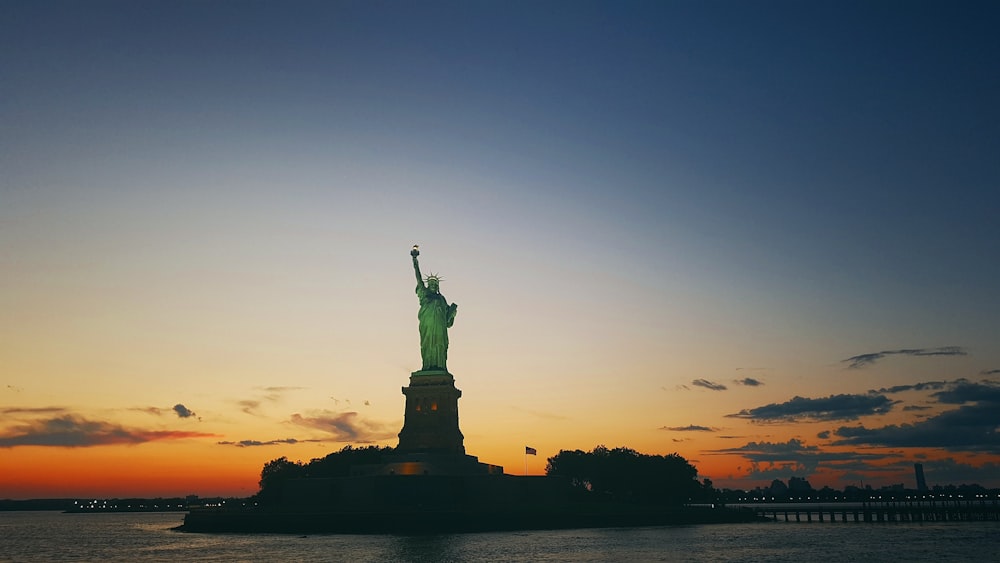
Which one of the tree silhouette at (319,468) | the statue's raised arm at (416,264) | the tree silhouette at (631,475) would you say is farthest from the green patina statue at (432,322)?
the tree silhouette at (631,475)

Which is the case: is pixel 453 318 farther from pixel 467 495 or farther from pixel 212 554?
pixel 212 554

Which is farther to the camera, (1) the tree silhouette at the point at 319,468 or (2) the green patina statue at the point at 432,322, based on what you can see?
(1) the tree silhouette at the point at 319,468

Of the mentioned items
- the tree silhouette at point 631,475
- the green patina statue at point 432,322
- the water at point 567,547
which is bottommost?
the water at point 567,547

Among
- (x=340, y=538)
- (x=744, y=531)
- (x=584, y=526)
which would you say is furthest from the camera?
(x=744, y=531)

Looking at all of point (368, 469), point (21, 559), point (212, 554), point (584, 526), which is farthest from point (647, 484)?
point (21, 559)

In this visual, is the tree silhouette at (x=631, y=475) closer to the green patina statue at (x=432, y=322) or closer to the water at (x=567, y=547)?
the water at (x=567, y=547)

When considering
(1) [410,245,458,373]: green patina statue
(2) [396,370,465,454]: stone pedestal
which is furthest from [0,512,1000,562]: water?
(1) [410,245,458,373]: green patina statue

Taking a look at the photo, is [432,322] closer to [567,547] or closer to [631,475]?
[567,547]
